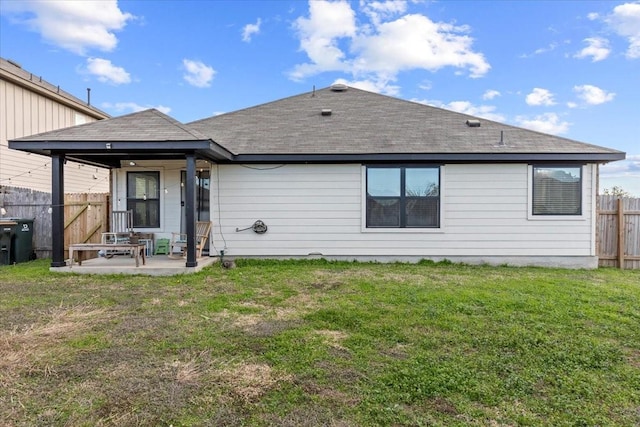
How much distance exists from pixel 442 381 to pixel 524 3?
11.7 m

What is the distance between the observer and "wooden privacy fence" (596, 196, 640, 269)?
7602mm

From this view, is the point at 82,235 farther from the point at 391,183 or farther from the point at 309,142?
the point at 391,183

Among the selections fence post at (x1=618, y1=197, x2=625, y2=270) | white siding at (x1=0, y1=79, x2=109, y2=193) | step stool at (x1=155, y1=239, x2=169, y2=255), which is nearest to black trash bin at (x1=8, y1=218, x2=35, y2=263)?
step stool at (x1=155, y1=239, x2=169, y2=255)

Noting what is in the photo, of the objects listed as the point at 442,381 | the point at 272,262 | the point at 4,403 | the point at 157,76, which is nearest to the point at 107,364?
the point at 4,403

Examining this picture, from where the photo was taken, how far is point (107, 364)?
9.37 feet

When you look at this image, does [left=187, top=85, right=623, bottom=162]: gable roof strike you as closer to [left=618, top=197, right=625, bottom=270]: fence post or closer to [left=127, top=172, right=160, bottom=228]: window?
[left=618, top=197, right=625, bottom=270]: fence post

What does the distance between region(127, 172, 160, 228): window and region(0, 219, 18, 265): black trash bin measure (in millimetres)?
2334

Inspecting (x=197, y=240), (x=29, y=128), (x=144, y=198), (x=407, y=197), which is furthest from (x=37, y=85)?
(x=407, y=197)

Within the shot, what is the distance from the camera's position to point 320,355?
9.91ft

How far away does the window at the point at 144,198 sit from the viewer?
8469 millimetres

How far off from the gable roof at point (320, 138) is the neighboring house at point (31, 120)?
4.80 m

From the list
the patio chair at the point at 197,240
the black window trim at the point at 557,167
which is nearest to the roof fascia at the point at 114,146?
the patio chair at the point at 197,240

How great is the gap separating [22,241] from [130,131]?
4.18m

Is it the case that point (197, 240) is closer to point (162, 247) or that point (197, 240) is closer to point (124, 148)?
point (162, 247)
